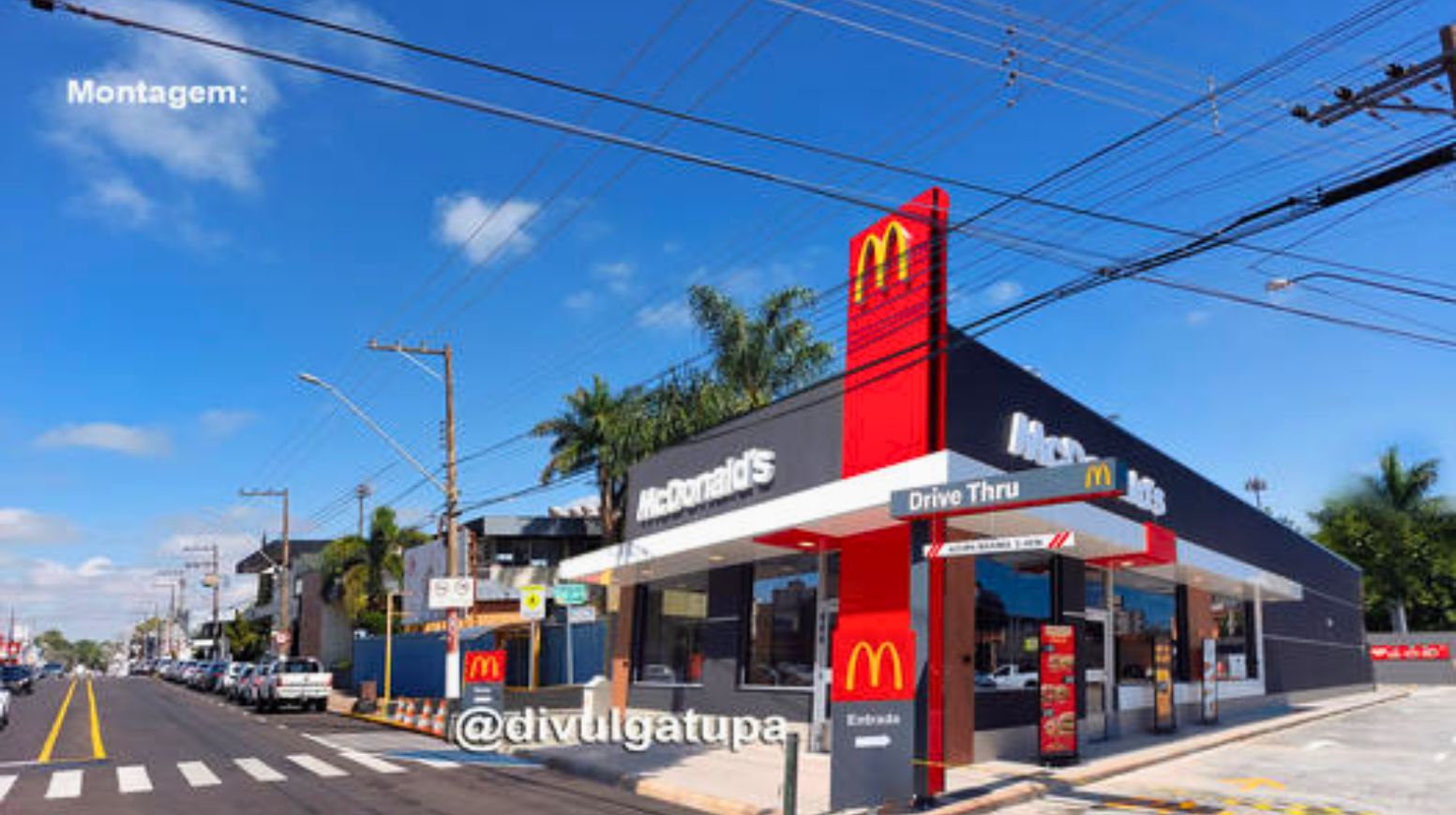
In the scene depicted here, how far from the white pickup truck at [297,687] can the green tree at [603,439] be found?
495 inches

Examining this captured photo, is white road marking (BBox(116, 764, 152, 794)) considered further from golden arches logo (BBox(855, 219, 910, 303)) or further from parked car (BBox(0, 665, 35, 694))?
parked car (BBox(0, 665, 35, 694))

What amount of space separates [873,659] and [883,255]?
7.82 metres

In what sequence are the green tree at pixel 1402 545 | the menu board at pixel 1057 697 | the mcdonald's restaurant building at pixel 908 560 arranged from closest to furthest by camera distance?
the menu board at pixel 1057 697 → the mcdonald's restaurant building at pixel 908 560 → the green tree at pixel 1402 545

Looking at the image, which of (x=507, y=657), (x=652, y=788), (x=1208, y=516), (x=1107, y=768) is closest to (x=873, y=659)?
(x=652, y=788)

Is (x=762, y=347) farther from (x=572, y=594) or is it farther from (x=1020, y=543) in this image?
(x=1020, y=543)

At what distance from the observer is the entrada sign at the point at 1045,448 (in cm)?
1820

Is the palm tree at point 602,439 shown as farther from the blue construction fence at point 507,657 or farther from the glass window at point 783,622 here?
the glass window at point 783,622

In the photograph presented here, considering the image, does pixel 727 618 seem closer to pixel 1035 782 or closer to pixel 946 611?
pixel 946 611

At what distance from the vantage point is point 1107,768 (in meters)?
16.3

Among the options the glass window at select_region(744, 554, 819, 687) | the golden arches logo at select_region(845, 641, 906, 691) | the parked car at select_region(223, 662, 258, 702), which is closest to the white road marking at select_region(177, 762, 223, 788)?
the golden arches logo at select_region(845, 641, 906, 691)

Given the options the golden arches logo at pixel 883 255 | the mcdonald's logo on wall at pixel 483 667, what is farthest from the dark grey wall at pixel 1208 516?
the mcdonald's logo on wall at pixel 483 667

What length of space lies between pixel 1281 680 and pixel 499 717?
23820 millimetres

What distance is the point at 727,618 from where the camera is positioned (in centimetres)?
2250

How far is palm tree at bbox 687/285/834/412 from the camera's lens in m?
40.8
